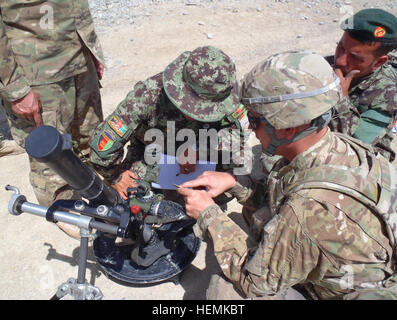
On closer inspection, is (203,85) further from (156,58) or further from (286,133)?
(156,58)

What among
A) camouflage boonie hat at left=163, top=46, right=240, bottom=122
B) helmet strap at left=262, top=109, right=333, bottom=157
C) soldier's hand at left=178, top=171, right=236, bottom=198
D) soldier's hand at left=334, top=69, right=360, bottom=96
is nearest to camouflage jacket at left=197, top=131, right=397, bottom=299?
helmet strap at left=262, top=109, right=333, bottom=157

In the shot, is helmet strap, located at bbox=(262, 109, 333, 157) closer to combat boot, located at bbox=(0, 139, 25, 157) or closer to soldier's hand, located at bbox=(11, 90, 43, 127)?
soldier's hand, located at bbox=(11, 90, 43, 127)

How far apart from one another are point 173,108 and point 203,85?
23.5 inches

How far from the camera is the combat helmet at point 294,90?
1862 millimetres

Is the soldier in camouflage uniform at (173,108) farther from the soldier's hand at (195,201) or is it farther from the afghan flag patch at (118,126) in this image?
the soldier's hand at (195,201)

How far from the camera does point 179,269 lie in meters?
2.88

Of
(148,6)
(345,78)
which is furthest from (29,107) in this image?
(148,6)

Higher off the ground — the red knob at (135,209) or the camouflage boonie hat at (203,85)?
the camouflage boonie hat at (203,85)

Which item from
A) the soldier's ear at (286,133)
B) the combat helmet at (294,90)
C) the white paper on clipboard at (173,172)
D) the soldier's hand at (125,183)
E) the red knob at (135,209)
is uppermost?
the combat helmet at (294,90)

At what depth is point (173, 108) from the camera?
3.24 metres

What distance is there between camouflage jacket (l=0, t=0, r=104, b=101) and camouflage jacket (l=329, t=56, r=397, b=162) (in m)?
2.43

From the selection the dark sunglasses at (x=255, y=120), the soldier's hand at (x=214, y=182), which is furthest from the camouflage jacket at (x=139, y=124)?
the dark sunglasses at (x=255, y=120)

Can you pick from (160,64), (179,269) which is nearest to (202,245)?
(179,269)

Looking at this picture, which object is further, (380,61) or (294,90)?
(380,61)
